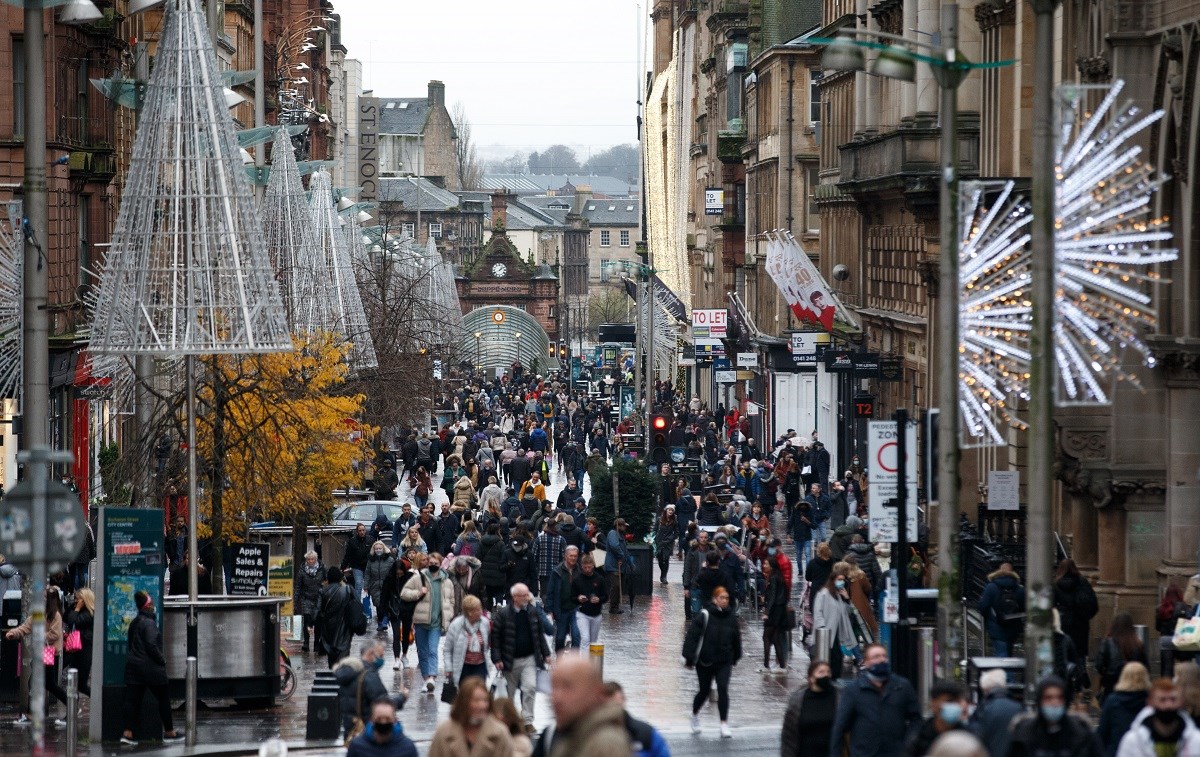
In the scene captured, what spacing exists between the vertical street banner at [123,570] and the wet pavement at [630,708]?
889 millimetres

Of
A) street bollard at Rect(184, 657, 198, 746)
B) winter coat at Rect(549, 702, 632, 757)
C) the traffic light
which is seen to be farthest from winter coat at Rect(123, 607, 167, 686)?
the traffic light

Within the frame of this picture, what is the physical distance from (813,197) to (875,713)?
5055 cm

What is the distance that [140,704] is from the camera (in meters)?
21.1

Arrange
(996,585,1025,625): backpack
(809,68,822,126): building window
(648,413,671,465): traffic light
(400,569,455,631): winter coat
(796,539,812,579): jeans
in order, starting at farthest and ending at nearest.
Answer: (809,68,822,126): building window < (648,413,671,465): traffic light < (796,539,812,579): jeans < (400,569,455,631): winter coat < (996,585,1025,625): backpack

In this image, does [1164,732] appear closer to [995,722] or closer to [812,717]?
[995,722]

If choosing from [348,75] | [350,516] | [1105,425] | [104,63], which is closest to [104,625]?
[1105,425]

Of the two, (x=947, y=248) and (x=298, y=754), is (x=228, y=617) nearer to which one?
(x=298, y=754)

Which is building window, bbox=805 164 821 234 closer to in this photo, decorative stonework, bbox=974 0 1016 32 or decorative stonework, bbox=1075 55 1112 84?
decorative stonework, bbox=974 0 1016 32

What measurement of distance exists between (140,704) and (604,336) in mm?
60131

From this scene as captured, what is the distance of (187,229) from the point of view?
22.8 m

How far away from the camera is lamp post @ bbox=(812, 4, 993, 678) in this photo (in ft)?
57.2

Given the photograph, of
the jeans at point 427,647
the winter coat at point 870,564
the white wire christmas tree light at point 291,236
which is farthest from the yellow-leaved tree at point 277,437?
the winter coat at point 870,564

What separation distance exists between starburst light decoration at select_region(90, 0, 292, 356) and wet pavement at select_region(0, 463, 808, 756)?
12.0 ft

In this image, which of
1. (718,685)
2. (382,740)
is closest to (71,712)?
(718,685)
